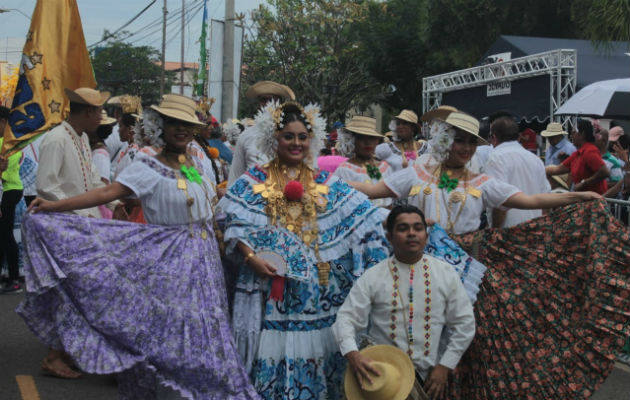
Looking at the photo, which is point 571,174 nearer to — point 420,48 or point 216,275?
point 216,275

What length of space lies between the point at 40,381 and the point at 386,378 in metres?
3.38

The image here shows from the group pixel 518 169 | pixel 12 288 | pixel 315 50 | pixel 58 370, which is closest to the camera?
pixel 58 370

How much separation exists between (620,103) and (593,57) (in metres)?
6.08

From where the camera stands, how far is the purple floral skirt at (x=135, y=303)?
16.1ft

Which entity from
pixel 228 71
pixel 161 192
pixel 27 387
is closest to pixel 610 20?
pixel 228 71

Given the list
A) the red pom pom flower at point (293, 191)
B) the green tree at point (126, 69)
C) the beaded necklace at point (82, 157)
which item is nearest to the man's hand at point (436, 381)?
the red pom pom flower at point (293, 191)

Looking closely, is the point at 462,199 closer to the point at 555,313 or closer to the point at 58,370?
the point at 555,313

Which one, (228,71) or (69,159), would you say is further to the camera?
(228,71)

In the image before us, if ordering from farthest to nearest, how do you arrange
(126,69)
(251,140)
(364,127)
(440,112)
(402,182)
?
(126,69)
(364,127)
(251,140)
(440,112)
(402,182)

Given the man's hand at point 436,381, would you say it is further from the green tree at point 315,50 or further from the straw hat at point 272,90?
the green tree at point 315,50

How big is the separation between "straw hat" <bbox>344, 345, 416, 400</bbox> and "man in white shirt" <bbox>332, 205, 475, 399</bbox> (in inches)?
8.5

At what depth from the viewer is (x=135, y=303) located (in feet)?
16.5

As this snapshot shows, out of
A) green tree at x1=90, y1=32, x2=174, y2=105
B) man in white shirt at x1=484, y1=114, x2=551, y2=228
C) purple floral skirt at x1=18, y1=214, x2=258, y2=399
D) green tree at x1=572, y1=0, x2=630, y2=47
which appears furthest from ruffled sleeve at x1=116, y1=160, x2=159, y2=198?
green tree at x1=90, y1=32, x2=174, y2=105

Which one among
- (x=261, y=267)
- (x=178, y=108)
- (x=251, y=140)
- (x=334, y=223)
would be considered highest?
(x=178, y=108)
